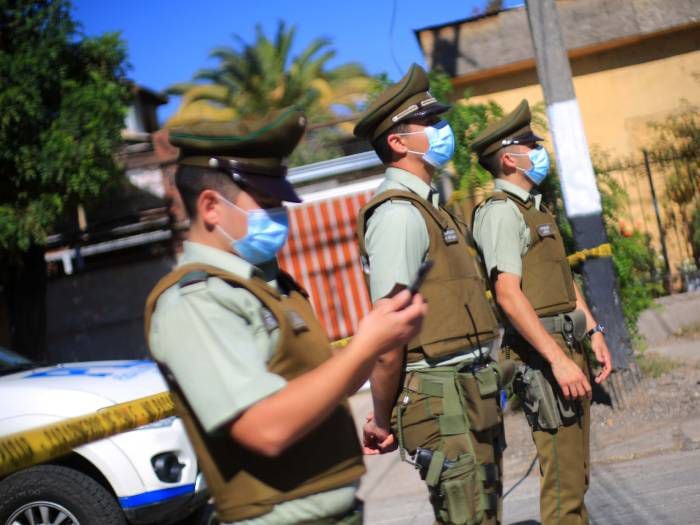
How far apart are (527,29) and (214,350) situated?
11.6 metres

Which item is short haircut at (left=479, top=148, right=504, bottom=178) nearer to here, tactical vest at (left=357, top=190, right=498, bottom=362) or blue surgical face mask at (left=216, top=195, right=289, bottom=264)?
tactical vest at (left=357, top=190, right=498, bottom=362)

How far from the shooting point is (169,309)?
203 cm

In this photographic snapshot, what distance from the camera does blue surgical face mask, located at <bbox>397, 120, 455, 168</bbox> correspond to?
365 cm

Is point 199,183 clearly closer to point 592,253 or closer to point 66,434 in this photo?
point 66,434

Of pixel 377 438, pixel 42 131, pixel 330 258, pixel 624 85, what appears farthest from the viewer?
pixel 624 85

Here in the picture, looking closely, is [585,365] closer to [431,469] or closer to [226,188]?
[431,469]

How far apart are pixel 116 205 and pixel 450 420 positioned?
12998 mm

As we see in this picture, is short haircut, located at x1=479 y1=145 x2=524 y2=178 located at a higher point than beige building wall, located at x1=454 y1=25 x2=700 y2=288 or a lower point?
lower

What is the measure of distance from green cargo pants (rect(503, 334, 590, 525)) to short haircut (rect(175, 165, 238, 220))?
2.22 m

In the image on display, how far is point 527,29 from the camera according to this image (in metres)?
12.7

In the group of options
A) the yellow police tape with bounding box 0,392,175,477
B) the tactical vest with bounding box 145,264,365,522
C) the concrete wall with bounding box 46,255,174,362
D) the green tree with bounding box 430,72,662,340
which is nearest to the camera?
the tactical vest with bounding box 145,264,365,522

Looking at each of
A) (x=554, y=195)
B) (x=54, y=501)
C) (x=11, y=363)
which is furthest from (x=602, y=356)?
(x=11, y=363)

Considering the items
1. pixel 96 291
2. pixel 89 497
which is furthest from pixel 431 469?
pixel 96 291

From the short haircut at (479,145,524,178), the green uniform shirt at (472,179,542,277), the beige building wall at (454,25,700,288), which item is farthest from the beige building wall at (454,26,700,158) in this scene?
the green uniform shirt at (472,179,542,277)
